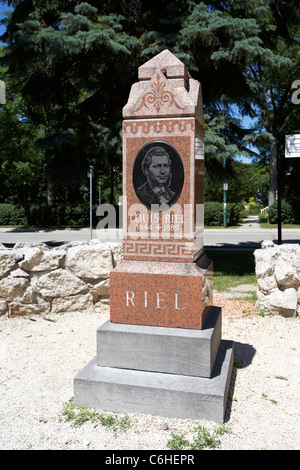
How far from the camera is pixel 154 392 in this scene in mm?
3213

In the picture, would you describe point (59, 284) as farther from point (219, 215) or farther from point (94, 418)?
point (219, 215)

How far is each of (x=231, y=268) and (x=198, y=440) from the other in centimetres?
667

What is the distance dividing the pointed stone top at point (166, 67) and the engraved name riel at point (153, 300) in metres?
2.11

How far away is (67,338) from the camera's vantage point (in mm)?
5020

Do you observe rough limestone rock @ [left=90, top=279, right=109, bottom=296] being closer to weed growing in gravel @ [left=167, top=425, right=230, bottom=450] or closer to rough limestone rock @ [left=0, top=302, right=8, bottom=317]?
rough limestone rock @ [left=0, top=302, right=8, bottom=317]

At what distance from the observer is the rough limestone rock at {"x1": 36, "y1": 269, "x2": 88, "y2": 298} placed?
5.82 m

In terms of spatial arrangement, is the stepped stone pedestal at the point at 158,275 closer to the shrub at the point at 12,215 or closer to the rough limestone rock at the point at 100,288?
the rough limestone rock at the point at 100,288

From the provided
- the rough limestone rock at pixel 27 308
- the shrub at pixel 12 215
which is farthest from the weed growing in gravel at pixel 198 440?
the shrub at pixel 12 215

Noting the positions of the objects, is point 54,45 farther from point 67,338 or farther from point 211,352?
point 211,352

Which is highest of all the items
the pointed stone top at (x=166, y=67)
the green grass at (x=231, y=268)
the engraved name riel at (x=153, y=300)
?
the pointed stone top at (x=166, y=67)

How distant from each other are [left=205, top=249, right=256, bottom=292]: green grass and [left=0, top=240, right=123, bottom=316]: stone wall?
8.58 feet

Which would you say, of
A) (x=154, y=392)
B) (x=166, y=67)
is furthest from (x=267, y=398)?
(x=166, y=67)

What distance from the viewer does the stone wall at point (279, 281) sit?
5.51m

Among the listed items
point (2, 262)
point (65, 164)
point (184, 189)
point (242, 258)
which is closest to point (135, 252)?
point (184, 189)
